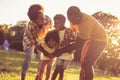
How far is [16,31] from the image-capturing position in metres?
59.3

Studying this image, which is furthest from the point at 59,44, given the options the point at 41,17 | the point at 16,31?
the point at 16,31

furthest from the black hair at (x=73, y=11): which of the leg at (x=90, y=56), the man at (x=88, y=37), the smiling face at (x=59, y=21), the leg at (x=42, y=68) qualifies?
the leg at (x=42, y=68)

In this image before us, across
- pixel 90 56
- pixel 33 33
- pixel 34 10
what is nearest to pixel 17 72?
pixel 33 33

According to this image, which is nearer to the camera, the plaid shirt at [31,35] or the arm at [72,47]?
the arm at [72,47]

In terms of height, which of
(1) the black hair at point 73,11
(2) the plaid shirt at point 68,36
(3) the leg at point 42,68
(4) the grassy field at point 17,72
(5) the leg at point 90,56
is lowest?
(4) the grassy field at point 17,72

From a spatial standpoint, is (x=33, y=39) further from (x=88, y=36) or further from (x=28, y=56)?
(x=88, y=36)

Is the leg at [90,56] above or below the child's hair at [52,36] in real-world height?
below

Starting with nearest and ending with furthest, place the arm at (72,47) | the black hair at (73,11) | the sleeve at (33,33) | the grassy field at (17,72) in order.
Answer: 1. the black hair at (73,11)
2. the arm at (72,47)
3. the sleeve at (33,33)
4. the grassy field at (17,72)

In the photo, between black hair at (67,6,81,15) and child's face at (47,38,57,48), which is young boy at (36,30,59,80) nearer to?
child's face at (47,38,57,48)

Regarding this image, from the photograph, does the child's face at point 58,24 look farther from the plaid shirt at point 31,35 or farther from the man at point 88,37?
the man at point 88,37

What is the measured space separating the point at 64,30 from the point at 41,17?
94 centimetres

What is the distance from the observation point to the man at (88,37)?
8164 millimetres

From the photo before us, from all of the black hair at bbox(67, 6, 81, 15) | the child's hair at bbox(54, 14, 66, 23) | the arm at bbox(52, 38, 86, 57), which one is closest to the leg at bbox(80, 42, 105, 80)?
the arm at bbox(52, 38, 86, 57)

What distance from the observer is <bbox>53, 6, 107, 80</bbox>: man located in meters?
8.16
